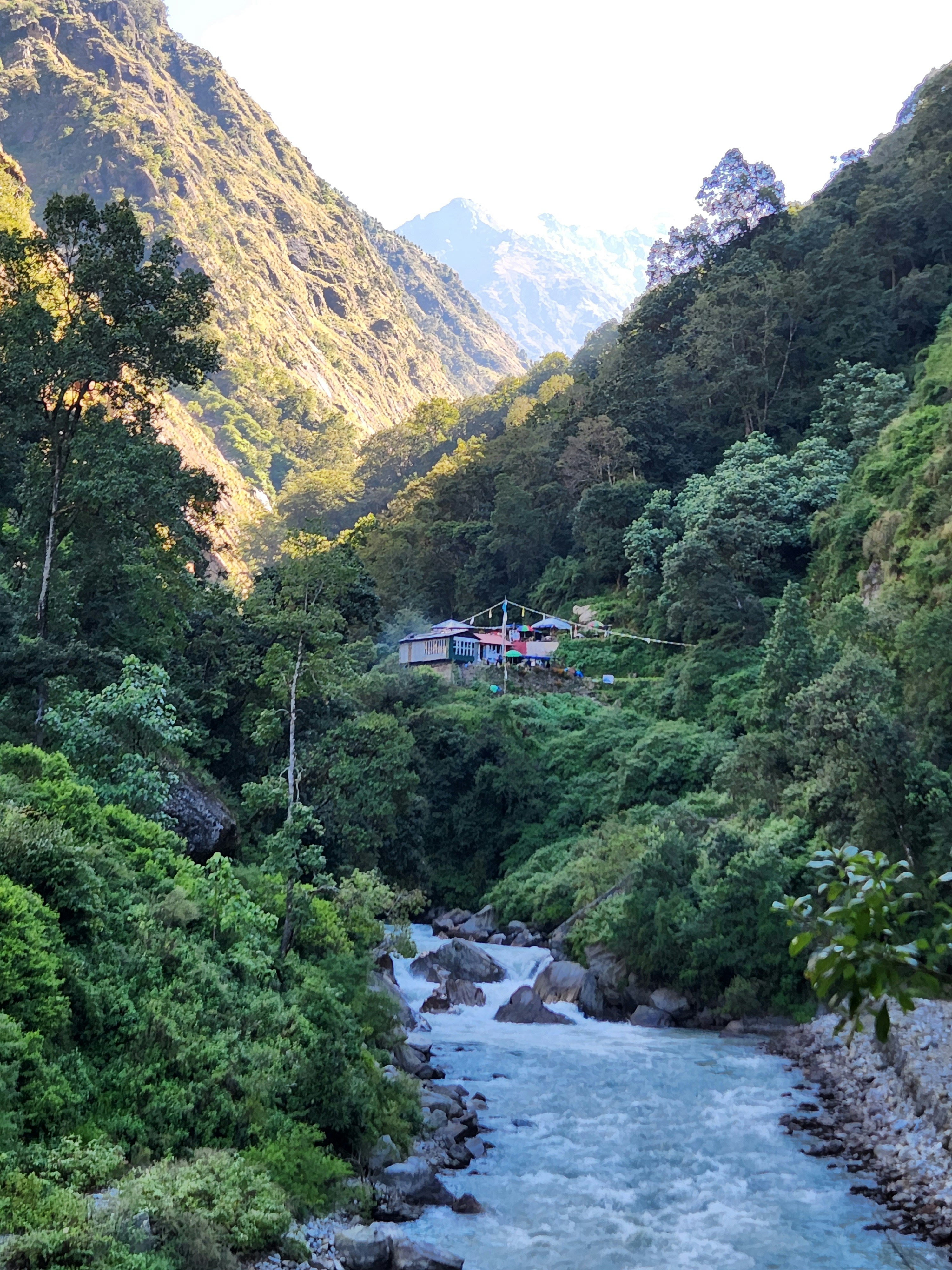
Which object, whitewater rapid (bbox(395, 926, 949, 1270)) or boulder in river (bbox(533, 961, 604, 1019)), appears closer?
whitewater rapid (bbox(395, 926, 949, 1270))

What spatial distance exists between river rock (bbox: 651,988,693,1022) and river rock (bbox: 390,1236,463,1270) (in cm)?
1318

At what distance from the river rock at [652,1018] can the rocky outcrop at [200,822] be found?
33.2 ft

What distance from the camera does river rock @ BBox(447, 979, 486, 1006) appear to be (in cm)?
2297

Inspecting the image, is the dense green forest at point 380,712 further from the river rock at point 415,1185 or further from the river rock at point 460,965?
the river rock at point 460,965

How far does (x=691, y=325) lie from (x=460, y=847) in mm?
33686

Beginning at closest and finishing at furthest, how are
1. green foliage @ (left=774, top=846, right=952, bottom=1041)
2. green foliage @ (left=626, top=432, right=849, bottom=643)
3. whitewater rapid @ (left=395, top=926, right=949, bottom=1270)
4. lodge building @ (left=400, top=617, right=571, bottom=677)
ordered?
green foliage @ (left=774, top=846, right=952, bottom=1041) → whitewater rapid @ (left=395, top=926, right=949, bottom=1270) → green foliage @ (left=626, top=432, right=849, bottom=643) → lodge building @ (left=400, top=617, right=571, bottom=677)

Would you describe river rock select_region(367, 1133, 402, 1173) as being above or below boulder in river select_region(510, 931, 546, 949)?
above

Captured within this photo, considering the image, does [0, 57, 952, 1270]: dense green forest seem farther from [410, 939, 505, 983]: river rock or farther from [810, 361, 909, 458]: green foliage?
[410, 939, 505, 983]: river rock

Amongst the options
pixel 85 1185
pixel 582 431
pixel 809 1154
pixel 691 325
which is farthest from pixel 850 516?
pixel 85 1185

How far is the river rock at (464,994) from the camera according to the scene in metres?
23.0

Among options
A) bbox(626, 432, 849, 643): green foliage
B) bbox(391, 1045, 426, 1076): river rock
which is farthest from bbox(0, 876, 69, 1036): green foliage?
bbox(626, 432, 849, 643): green foliage

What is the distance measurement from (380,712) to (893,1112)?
76.0 feet

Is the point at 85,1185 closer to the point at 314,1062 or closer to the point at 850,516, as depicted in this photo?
the point at 314,1062

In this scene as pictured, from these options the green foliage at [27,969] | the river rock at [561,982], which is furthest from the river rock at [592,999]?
the green foliage at [27,969]
